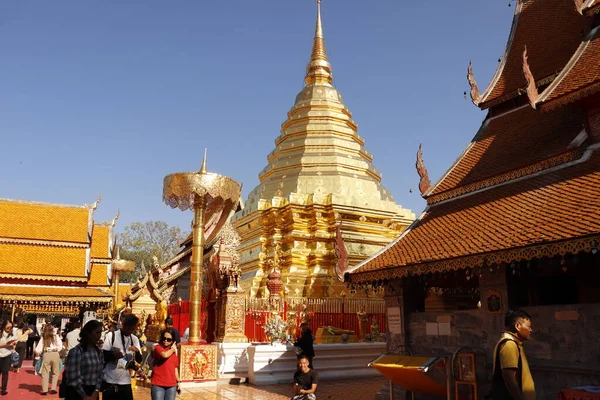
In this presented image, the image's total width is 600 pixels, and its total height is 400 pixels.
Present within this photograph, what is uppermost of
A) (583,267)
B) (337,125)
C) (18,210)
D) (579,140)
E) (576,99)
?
(337,125)

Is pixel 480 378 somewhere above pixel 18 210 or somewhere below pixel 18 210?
below

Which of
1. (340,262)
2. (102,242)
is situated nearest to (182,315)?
(340,262)

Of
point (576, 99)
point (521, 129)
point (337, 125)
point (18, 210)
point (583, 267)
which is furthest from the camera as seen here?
point (18, 210)

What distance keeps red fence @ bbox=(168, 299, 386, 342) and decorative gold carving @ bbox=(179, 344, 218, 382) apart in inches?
71.0

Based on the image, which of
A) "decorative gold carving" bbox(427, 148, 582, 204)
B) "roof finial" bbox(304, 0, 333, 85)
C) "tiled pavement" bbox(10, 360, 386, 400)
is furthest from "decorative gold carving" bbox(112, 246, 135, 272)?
"decorative gold carving" bbox(427, 148, 582, 204)

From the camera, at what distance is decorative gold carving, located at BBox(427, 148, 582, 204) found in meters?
7.75

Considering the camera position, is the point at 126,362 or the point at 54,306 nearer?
the point at 126,362

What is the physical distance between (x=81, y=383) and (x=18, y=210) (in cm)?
2402

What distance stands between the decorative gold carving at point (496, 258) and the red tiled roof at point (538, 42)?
180 inches

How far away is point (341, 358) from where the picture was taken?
492 inches

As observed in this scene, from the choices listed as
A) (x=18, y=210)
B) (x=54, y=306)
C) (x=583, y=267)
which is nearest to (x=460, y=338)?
(x=583, y=267)

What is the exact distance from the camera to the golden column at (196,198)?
10.6 m

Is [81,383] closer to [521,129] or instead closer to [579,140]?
[579,140]

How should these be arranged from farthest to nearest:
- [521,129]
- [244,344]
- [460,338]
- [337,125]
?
[337,125], [244,344], [521,129], [460,338]
